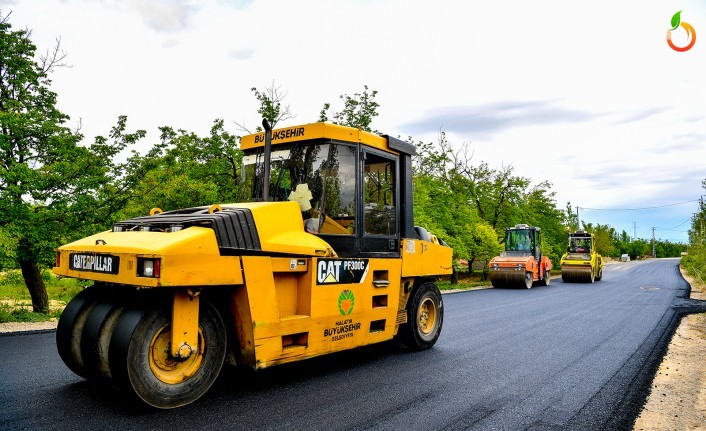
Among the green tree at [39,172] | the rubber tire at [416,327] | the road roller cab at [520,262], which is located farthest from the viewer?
the road roller cab at [520,262]

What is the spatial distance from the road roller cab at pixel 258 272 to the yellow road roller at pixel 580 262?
2080cm

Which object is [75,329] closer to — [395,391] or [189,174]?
[395,391]

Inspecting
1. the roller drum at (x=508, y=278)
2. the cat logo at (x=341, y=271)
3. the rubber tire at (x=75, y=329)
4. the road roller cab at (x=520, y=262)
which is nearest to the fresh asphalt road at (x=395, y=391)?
the rubber tire at (x=75, y=329)

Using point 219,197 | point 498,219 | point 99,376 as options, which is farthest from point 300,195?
point 498,219

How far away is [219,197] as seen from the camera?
53.0 feet

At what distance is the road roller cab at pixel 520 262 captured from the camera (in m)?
20.6

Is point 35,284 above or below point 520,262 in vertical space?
below

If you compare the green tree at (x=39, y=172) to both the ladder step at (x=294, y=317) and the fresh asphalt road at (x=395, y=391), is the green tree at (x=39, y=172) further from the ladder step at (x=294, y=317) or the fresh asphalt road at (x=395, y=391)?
the ladder step at (x=294, y=317)

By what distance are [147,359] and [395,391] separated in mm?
2296

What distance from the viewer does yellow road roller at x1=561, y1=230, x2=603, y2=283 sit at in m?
24.5

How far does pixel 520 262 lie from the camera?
813 inches

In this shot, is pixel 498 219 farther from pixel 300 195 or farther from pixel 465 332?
pixel 300 195

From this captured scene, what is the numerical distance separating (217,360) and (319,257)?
4.53 feet

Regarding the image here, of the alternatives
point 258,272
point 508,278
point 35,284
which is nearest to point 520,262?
point 508,278
